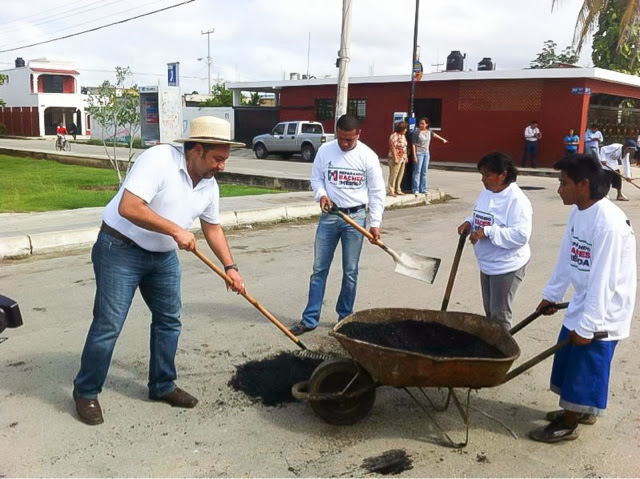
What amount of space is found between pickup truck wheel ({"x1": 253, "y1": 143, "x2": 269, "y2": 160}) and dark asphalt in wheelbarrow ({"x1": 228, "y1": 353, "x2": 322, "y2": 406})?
78.3ft

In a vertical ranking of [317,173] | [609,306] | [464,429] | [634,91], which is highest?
[634,91]

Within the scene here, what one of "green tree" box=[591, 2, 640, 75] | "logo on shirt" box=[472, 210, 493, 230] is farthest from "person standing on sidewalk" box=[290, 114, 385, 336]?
"green tree" box=[591, 2, 640, 75]

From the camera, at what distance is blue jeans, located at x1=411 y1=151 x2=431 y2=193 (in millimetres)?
14695

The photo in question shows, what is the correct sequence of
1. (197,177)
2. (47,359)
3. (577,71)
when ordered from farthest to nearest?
(577,71), (47,359), (197,177)

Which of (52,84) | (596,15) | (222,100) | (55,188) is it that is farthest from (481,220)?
(52,84)

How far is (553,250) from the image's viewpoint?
921 centimetres

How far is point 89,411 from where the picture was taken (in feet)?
12.1

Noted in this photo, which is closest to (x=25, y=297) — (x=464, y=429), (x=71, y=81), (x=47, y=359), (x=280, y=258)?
(x=47, y=359)

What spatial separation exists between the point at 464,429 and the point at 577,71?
75.9 ft

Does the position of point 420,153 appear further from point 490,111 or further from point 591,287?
point 490,111

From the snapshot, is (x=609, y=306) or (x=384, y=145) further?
(x=384, y=145)

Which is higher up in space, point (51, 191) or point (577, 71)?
point (577, 71)

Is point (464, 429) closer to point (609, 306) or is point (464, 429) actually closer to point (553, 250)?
point (609, 306)

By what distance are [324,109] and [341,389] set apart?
96.1 feet
